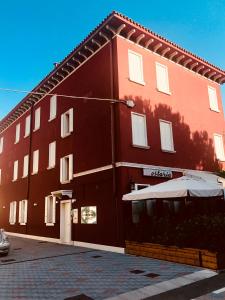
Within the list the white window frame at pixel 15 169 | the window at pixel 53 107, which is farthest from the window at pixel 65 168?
the white window frame at pixel 15 169

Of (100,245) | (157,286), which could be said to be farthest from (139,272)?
(100,245)

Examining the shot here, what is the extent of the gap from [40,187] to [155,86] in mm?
11349

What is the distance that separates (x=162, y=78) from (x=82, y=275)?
493 inches

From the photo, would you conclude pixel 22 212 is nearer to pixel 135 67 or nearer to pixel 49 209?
pixel 49 209

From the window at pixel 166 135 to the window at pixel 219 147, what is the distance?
4552 mm

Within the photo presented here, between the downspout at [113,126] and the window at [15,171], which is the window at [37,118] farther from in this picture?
the downspout at [113,126]

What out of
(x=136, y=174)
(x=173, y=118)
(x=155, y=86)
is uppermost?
(x=155, y=86)

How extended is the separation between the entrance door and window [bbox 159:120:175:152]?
684cm

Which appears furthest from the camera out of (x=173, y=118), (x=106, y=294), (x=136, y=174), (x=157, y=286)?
(x=173, y=118)

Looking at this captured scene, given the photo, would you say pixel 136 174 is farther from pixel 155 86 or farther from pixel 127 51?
pixel 127 51

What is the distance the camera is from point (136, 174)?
13.8m

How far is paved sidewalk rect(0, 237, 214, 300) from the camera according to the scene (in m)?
7.11

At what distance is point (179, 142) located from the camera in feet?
54.5

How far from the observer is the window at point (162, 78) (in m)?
16.8
